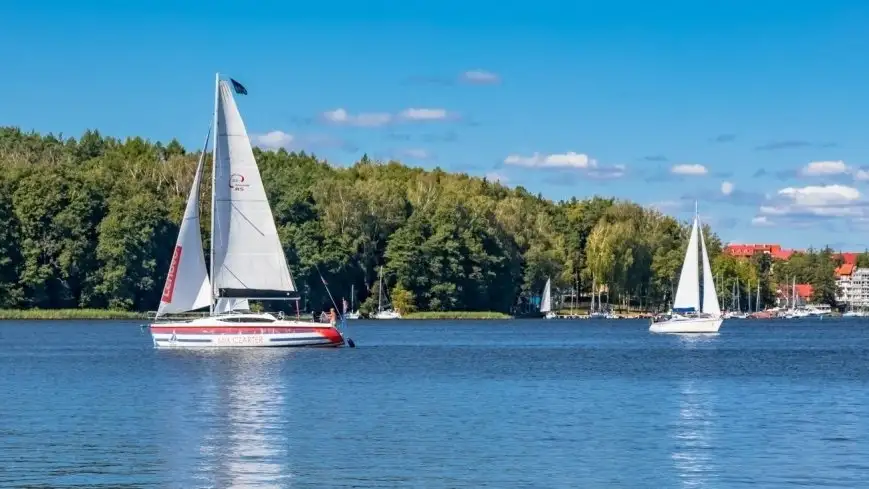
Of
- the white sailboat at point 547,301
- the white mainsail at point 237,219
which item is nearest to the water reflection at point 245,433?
the white mainsail at point 237,219

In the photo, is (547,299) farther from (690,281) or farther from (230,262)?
(230,262)

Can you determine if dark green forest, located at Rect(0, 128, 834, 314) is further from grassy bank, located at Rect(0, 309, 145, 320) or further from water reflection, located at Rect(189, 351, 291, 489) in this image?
water reflection, located at Rect(189, 351, 291, 489)

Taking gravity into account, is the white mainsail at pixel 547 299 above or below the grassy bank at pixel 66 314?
above

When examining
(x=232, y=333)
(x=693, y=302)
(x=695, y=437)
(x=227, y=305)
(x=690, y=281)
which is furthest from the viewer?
(x=693, y=302)

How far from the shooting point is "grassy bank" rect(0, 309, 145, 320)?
131125 millimetres

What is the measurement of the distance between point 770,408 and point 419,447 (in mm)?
14172

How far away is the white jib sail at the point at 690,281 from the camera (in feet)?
349

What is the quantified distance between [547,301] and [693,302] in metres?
66.0

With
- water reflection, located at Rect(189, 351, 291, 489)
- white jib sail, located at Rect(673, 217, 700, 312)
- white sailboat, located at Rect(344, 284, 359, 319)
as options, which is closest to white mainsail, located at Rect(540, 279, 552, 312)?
white sailboat, located at Rect(344, 284, 359, 319)

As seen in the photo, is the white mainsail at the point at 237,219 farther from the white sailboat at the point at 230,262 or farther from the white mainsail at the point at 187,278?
the white mainsail at the point at 187,278

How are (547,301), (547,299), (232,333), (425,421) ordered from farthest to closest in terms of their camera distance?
(547,301)
(547,299)
(232,333)
(425,421)

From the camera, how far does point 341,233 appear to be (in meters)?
152

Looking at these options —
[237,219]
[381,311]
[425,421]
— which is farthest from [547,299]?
[425,421]

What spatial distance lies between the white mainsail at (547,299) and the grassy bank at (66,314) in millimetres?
52609
